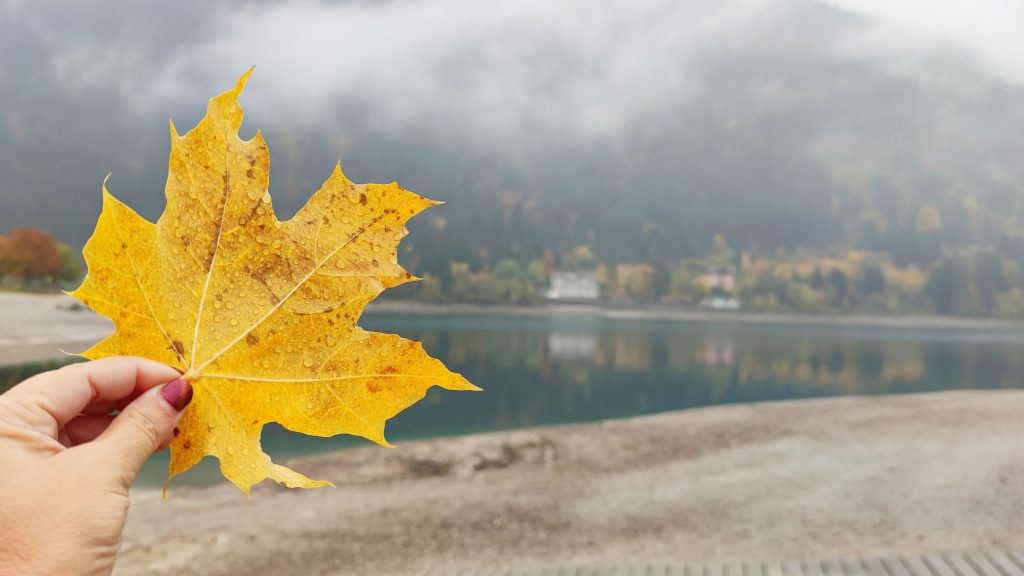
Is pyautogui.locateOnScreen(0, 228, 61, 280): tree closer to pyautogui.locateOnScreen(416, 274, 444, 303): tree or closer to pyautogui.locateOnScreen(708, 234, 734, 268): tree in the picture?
pyautogui.locateOnScreen(416, 274, 444, 303): tree

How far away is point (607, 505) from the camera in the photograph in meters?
8.71

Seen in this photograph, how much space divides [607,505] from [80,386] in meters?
8.53

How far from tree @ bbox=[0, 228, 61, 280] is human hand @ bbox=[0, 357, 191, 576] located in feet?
185

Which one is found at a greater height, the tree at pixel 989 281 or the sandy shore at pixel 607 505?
the tree at pixel 989 281

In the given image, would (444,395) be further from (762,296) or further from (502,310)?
(762,296)

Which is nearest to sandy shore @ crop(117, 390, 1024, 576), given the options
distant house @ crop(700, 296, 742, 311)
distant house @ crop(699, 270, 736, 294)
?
distant house @ crop(700, 296, 742, 311)

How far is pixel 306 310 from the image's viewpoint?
39.9 inches

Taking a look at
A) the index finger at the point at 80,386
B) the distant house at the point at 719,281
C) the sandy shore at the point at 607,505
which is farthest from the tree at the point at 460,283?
the index finger at the point at 80,386

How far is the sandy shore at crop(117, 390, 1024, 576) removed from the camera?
689 cm

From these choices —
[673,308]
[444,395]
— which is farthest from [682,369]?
[673,308]

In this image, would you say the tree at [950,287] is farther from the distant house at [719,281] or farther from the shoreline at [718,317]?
the distant house at [719,281]

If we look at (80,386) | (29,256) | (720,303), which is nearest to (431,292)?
(29,256)

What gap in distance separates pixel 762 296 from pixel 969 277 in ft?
101

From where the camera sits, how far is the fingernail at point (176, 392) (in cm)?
102
